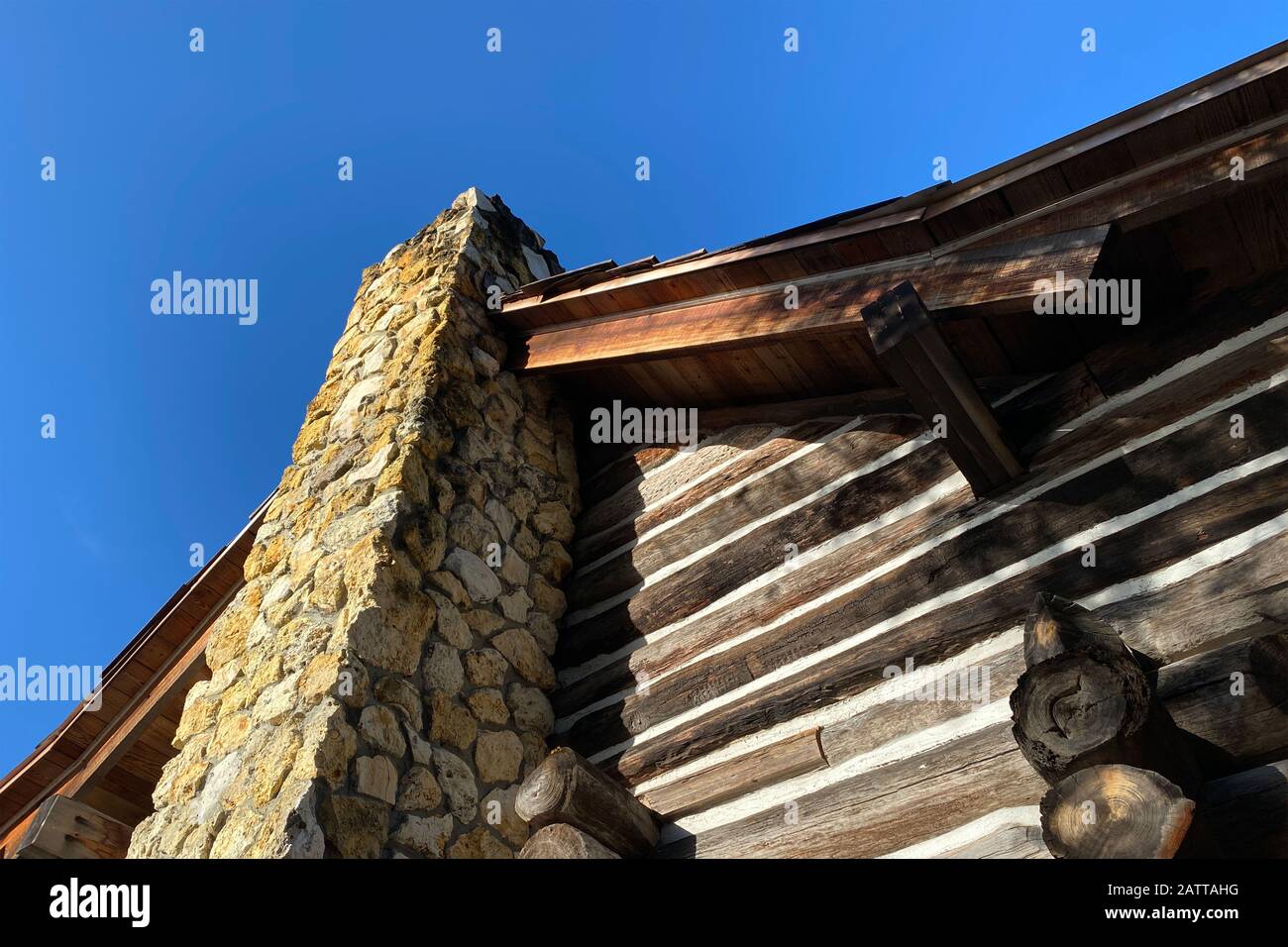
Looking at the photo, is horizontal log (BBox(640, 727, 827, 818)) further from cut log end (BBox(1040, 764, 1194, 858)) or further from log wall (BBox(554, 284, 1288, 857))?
cut log end (BBox(1040, 764, 1194, 858))

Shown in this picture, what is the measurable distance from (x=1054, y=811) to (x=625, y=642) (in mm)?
2316

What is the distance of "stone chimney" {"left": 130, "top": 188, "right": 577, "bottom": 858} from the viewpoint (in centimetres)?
340

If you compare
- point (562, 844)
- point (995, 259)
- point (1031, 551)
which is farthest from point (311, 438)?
point (1031, 551)

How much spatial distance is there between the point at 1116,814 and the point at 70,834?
510 centimetres

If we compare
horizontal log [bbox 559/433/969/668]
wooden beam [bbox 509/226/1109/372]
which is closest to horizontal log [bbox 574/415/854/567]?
horizontal log [bbox 559/433/969/668]

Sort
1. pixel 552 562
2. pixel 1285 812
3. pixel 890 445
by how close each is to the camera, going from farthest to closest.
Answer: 1. pixel 552 562
2. pixel 890 445
3. pixel 1285 812

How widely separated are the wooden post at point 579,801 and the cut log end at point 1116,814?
1436 mm

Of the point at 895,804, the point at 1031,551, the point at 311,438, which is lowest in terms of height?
the point at 895,804

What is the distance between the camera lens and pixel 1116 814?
6.48 ft

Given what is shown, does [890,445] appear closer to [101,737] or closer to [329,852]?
[329,852]

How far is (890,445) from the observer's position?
3.81 meters

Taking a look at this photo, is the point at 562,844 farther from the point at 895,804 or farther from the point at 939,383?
the point at 939,383

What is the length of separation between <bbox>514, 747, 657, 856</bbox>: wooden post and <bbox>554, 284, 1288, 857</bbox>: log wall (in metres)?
0.26

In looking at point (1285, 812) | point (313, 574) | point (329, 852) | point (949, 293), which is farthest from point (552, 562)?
point (1285, 812)
